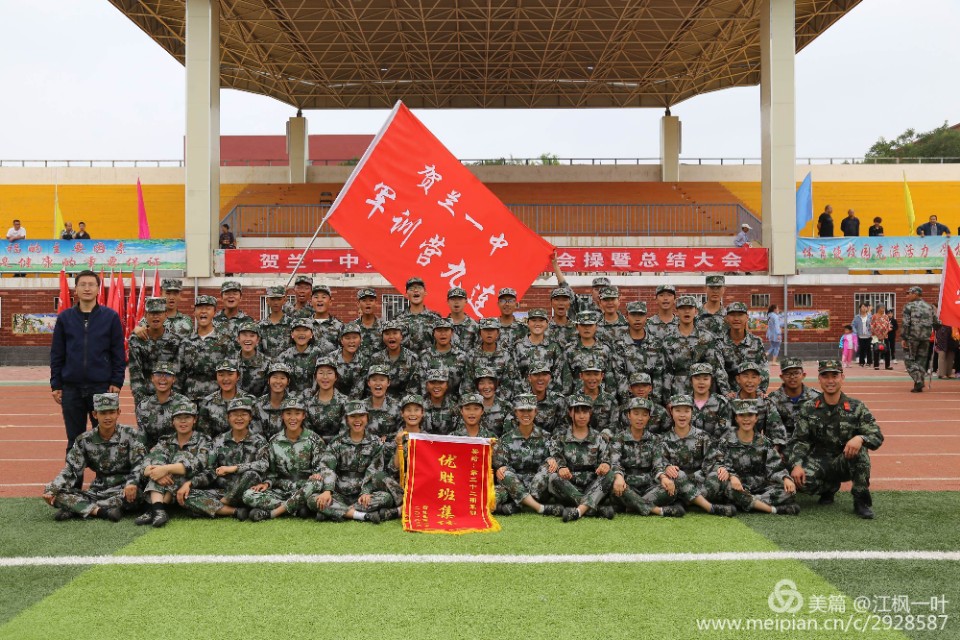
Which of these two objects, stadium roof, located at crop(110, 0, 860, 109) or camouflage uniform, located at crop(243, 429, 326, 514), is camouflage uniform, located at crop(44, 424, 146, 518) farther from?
stadium roof, located at crop(110, 0, 860, 109)

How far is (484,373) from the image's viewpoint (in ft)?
22.1

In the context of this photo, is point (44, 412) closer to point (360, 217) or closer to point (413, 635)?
point (360, 217)

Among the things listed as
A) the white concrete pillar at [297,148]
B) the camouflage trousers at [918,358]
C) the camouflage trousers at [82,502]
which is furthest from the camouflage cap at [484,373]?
the white concrete pillar at [297,148]

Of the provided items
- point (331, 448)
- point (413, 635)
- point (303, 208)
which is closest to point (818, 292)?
point (303, 208)

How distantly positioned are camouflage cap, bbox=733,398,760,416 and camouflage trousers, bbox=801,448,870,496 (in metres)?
0.61

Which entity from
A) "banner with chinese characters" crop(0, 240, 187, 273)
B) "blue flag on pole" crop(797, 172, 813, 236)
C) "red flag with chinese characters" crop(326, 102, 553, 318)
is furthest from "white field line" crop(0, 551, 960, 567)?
"blue flag on pole" crop(797, 172, 813, 236)

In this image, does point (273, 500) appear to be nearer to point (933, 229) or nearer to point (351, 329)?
point (351, 329)

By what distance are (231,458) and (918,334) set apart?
1261 centimetres

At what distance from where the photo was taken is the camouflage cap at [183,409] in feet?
20.6

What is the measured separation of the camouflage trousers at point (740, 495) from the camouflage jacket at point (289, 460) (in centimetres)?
308

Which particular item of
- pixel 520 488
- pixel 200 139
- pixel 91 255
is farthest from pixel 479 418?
pixel 91 255

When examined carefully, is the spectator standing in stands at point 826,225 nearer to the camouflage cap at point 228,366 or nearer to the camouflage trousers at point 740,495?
the camouflage trousers at point 740,495

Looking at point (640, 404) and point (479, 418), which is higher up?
point (640, 404)

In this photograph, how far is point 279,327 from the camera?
7691 mm
